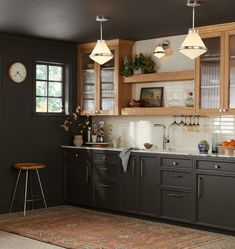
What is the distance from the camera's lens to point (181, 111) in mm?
7223

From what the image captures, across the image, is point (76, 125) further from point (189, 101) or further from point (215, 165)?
point (215, 165)

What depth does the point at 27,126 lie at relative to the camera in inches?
318

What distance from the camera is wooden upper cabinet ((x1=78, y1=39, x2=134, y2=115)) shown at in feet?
26.3

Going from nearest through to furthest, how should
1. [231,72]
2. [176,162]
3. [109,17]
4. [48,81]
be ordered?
[109,17] < [231,72] < [176,162] < [48,81]

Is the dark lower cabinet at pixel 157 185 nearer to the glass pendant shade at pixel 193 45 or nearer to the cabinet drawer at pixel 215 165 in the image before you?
the cabinet drawer at pixel 215 165

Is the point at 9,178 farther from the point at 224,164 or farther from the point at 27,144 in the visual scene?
the point at 224,164

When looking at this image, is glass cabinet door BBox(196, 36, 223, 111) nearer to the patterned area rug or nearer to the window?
the patterned area rug

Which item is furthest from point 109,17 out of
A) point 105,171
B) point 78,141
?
point 78,141

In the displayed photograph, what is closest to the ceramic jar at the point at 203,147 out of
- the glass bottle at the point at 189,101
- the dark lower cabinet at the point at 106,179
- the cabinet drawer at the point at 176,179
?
the cabinet drawer at the point at 176,179

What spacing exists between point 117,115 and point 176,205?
1.84m

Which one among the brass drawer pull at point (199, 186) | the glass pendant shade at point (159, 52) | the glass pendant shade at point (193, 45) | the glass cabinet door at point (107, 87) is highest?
the glass pendant shade at point (159, 52)

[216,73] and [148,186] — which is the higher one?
[216,73]

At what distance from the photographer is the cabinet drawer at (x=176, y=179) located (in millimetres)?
6809

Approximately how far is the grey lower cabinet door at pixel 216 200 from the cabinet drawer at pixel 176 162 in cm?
21
